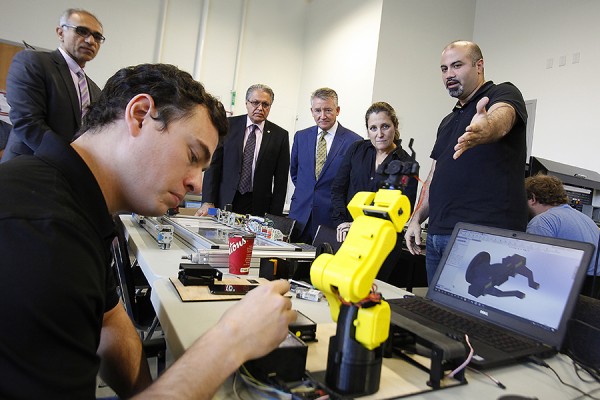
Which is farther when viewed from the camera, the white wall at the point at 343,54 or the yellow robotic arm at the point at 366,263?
the white wall at the point at 343,54

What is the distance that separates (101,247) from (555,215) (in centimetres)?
231

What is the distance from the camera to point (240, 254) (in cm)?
128

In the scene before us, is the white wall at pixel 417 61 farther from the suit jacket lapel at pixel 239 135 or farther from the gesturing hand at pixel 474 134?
the gesturing hand at pixel 474 134

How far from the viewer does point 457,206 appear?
69.8 inches

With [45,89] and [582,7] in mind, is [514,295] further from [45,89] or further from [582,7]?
[582,7]

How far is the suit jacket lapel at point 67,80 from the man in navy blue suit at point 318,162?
158 cm

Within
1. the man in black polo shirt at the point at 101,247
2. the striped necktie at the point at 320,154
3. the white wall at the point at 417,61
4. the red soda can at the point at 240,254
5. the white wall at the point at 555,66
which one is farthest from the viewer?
the white wall at the point at 417,61

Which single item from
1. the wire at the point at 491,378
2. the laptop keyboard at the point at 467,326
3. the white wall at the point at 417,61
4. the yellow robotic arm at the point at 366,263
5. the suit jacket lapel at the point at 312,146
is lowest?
the wire at the point at 491,378

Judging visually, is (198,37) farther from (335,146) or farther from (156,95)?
(156,95)

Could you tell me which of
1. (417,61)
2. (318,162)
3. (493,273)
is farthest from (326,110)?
(493,273)

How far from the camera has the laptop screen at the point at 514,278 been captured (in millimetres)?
883

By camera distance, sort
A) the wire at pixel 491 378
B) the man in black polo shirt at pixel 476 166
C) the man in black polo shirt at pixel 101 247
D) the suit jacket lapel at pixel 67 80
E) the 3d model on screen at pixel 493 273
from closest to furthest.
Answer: the man in black polo shirt at pixel 101 247 < the wire at pixel 491 378 < the 3d model on screen at pixel 493 273 < the man in black polo shirt at pixel 476 166 < the suit jacket lapel at pixel 67 80

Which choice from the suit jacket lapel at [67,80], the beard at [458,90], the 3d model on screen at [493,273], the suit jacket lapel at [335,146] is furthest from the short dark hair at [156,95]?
the suit jacket lapel at [335,146]

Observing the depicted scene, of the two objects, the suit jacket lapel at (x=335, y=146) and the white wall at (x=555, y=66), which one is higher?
the white wall at (x=555, y=66)
